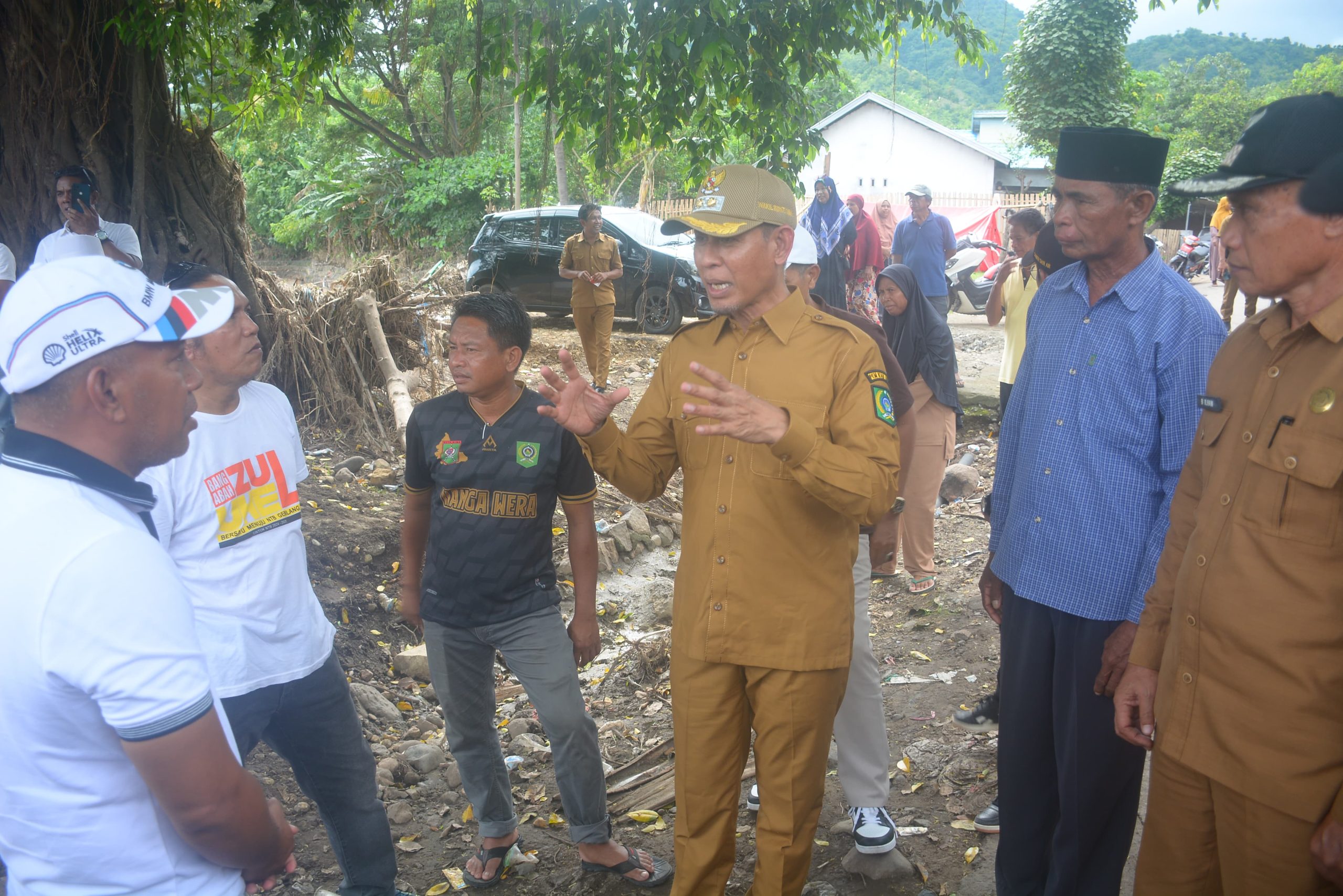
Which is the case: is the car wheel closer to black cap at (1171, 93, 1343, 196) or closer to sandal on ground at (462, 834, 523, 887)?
sandal on ground at (462, 834, 523, 887)

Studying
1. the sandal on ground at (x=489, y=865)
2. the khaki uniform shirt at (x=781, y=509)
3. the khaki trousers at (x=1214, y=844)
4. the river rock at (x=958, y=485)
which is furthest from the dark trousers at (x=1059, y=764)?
the river rock at (x=958, y=485)

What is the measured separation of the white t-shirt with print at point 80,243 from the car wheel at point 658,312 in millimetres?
8568

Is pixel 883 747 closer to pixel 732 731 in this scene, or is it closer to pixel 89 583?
→ pixel 732 731

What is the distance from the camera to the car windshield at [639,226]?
14.1m

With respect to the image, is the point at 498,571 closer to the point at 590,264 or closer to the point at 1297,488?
the point at 1297,488

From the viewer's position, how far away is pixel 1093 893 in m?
2.73

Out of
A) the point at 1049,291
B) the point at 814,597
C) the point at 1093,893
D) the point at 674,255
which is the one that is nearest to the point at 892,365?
the point at 1049,291

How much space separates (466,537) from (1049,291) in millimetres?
2059

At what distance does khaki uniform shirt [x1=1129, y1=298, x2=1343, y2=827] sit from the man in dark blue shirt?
887cm

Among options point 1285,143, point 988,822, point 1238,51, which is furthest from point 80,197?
point 1238,51

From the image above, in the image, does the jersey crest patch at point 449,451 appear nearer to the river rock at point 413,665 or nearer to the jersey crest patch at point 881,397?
the jersey crest patch at point 881,397

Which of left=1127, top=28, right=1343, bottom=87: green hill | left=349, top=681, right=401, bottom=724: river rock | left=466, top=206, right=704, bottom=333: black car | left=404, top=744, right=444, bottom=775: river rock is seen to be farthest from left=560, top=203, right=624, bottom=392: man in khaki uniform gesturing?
left=1127, top=28, right=1343, bottom=87: green hill

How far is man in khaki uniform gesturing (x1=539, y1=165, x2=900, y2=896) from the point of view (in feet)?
8.45

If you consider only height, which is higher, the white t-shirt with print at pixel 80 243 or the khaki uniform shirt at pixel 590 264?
the white t-shirt with print at pixel 80 243
